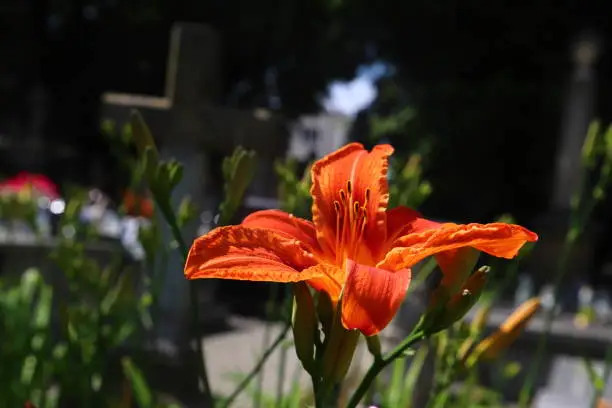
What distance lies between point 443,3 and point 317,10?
3.57m

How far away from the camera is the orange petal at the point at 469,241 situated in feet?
2.54

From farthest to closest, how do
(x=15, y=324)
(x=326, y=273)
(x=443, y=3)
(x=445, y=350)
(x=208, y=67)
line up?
(x=443, y=3), (x=208, y=67), (x=15, y=324), (x=445, y=350), (x=326, y=273)

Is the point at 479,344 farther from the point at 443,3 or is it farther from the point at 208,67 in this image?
the point at 443,3

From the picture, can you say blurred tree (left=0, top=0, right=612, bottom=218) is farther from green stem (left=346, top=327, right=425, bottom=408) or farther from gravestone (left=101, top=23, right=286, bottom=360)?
green stem (left=346, top=327, right=425, bottom=408)

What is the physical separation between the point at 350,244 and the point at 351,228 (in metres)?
Answer: 0.02

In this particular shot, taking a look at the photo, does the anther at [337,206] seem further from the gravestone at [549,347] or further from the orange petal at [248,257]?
the gravestone at [549,347]

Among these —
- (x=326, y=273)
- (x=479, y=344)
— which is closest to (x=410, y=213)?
(x=326, y=273)

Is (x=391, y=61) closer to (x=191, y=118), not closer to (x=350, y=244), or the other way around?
(x=191, y=118)

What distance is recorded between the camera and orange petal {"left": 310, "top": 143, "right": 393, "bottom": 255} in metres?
0.93

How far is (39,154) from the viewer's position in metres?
17.9

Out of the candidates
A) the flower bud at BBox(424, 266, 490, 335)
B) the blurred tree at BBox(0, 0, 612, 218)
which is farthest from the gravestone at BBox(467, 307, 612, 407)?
the blurred tree at BBox(0, 0, 612, 218)

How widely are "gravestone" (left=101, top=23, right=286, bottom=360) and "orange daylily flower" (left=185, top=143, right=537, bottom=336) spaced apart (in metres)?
1.80

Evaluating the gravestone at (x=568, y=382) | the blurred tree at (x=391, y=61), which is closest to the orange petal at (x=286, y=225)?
the gravestone at (x=568, y=382)

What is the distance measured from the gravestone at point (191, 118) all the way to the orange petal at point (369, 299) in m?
2.01
